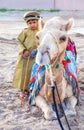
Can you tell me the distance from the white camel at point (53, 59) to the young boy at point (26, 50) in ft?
1.94

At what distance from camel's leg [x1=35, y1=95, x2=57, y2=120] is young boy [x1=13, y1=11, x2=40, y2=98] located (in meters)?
0.60

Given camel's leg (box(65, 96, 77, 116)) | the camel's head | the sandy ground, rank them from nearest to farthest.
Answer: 1. the camel's head
2. the sandy ground
3. camel's leg (box(65, 96, 77, 116))

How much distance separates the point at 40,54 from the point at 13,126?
1.08m

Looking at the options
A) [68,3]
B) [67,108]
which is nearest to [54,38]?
[67,108]

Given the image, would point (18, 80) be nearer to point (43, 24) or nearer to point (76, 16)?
point (43, 24)

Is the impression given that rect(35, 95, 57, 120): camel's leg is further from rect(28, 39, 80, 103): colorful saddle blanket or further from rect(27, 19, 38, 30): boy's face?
rect(27, 19, 38, 30): boy's face

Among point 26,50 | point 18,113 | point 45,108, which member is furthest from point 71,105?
point 26,50

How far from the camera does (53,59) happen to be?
3.65 metres

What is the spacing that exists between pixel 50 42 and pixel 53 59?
21 centimetres

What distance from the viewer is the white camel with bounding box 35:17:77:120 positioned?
3.49m

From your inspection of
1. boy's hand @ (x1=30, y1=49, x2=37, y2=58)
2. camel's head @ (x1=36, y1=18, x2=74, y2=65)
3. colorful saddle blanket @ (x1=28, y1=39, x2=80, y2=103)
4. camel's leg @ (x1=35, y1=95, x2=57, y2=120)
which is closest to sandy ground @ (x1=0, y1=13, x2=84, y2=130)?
camel's leg @ (x1=35, y1=95, x2=57, y2=120)

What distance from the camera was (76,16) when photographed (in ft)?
56.2

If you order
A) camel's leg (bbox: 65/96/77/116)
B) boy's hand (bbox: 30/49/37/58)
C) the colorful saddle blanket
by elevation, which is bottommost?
camel's leg (bbox: 65/96/77/116)

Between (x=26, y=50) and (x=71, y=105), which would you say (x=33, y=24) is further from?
(x=71, y=105)
